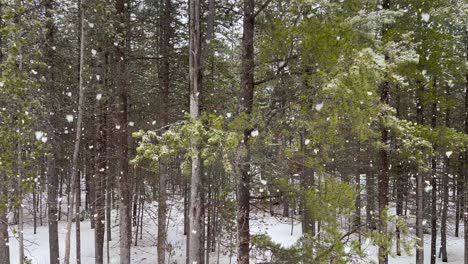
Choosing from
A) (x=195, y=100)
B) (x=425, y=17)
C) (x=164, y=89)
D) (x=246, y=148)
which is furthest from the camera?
(x=164, y=89)

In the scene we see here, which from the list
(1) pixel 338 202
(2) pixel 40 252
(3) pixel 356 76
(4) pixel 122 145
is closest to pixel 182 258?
(2) pixel 40 252

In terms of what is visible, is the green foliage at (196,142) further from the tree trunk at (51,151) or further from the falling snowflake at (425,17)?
the falling snowflake at (425,17)

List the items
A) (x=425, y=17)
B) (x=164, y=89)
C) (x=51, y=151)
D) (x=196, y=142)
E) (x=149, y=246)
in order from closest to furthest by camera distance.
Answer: (x=196, y=142)
(x=51, y=151)
(x=425, y=17)
(x=164, y=89)
(x=149, y=246)

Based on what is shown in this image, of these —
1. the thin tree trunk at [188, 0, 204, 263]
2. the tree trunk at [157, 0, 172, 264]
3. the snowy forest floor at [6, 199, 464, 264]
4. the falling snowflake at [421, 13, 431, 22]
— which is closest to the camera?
the thin tree trunk at [188, 0, 204, 263]

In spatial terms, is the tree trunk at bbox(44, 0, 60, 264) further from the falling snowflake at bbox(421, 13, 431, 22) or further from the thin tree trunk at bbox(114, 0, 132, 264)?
the falling snowflake at bbox(421, 13, 431, 22)

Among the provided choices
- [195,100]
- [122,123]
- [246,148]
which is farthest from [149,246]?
[195,100]

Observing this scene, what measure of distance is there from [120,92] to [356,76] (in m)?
7.42

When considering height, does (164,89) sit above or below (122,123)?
above

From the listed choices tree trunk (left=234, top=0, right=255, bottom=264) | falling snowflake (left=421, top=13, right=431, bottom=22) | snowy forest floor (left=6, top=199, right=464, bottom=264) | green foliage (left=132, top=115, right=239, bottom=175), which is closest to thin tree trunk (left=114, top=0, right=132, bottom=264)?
tree trunk (left=234, top=0, right=255, bottom=264)

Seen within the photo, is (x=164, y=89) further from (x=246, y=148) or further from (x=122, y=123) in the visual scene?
(x=246, y=148)

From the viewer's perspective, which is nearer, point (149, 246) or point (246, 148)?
point (246, 148)

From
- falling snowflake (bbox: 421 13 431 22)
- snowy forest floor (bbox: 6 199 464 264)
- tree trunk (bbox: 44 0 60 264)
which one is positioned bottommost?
snowy forest floor (bbox: 6 199 464 264)

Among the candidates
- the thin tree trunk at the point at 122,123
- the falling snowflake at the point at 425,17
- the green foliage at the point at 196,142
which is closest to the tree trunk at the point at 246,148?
the green foliage at the point at 196,142

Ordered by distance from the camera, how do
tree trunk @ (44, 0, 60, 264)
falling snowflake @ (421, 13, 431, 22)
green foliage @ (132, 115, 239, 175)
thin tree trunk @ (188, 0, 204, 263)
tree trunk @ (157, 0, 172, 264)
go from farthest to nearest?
1. tree trunk @ (157, 0, 172, 264)
2. falling snowflake @ (421, 13, 431, 22)
3. tree trunk @ (44, 0, 60, 264)
4. thin tree trunk @ (188, 0, 204, 263)
5. green foliage @ (132, 115, 239, 175)
